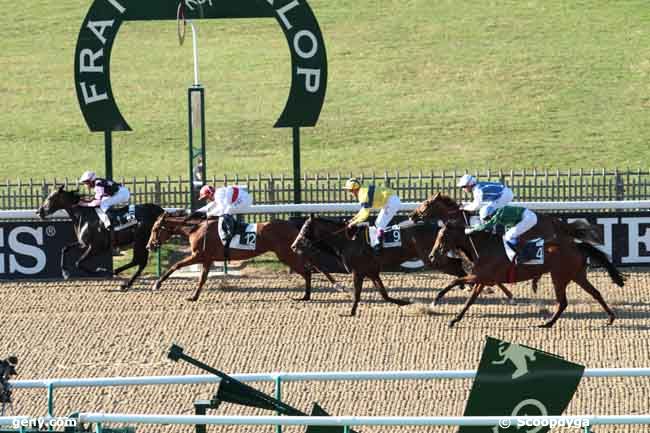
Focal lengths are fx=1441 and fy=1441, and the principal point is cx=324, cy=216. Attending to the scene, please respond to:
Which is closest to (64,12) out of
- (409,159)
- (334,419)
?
(409,159)

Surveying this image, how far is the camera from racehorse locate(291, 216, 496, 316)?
17.4 meters

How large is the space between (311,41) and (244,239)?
3217 millimetres

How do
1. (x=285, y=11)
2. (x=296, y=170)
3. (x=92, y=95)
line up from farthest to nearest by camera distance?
(x=296, y=170) < (x=92, y=95) < (x=285, y=11)

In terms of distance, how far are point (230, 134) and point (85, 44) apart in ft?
41.8

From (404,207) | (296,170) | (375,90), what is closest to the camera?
(404,207)

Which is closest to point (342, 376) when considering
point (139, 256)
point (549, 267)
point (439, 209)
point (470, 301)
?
point (470, 301)

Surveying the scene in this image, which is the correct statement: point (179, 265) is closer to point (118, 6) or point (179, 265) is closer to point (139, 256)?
point (139, 256)

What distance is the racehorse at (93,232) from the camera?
18906 mm

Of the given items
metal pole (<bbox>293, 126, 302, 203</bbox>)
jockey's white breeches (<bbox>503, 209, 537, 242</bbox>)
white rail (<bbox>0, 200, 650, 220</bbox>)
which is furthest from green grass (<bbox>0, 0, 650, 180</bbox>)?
jockey's white breeches (<bbox>503, 209, 537, 242</bbox>)

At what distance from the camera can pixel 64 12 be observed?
40.0 meters

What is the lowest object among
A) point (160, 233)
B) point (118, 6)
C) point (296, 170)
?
point (160, 233)

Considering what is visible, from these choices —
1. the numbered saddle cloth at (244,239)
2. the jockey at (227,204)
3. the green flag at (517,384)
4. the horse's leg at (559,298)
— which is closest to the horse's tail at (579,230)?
the horse's leg at (559,298)

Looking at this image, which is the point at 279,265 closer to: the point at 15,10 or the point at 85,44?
the point at 85,44

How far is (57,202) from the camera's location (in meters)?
19.0
